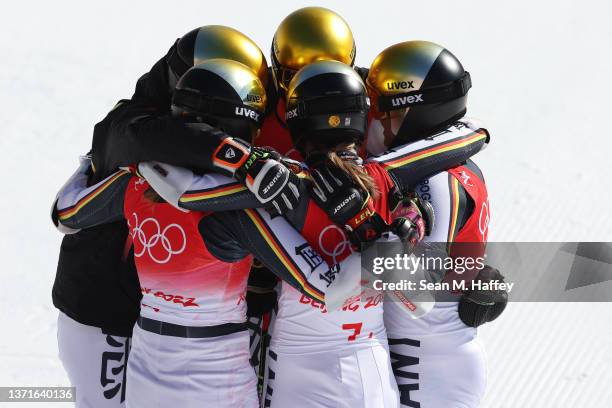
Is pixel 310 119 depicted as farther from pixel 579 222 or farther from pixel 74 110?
pixel 74 110

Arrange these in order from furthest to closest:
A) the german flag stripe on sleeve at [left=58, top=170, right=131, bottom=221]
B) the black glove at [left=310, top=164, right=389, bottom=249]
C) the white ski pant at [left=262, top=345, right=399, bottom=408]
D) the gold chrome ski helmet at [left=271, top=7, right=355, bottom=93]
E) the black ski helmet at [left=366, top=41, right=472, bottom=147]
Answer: the gold chrome ski helmet at [left=271, top=7, right=355, bottom=93]
the black ski helmet at [left=366, top=41, right=472, bottom=147]
the german flag stripe on sleeve at [left=58, top=170, right=131, bottom=221]
the white ski pant at [left=262, top=345, right=399, bottom=408]
the black glove at [left=310, top=164, right=389, bottom=249]

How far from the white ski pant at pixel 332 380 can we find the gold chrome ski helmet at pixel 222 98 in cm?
96

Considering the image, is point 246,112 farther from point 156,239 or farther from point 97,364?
point 97,364

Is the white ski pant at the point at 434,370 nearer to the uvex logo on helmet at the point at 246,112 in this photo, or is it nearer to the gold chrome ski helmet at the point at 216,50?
the uvex logo on helmet at the point at 246,112

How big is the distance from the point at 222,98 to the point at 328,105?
426 mm

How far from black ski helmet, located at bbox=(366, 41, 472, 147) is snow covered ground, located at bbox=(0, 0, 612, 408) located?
2.76m

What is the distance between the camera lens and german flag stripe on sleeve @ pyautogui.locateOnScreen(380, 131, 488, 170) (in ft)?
13.3

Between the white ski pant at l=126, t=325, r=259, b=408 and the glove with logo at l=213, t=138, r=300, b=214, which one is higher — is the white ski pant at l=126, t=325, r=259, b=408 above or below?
below

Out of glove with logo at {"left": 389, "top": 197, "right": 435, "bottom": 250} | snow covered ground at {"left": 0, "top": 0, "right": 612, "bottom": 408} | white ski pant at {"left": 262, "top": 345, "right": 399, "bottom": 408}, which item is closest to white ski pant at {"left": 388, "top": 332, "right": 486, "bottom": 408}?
white ski pant at {"left": 262, "top": 345, "right": 399, "bottom": 408}

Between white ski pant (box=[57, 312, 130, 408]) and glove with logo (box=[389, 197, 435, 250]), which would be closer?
glove with logo (box=[389, 197, 435, 250])

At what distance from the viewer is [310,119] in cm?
380

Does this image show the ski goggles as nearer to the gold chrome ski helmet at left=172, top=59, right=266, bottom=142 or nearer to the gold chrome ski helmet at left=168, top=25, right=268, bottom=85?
the gold chrome ski helmet at left=168, top=25, right=268, bottom=85

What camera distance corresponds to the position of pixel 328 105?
376cm

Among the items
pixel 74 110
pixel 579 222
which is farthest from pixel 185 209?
pixel 74 110
